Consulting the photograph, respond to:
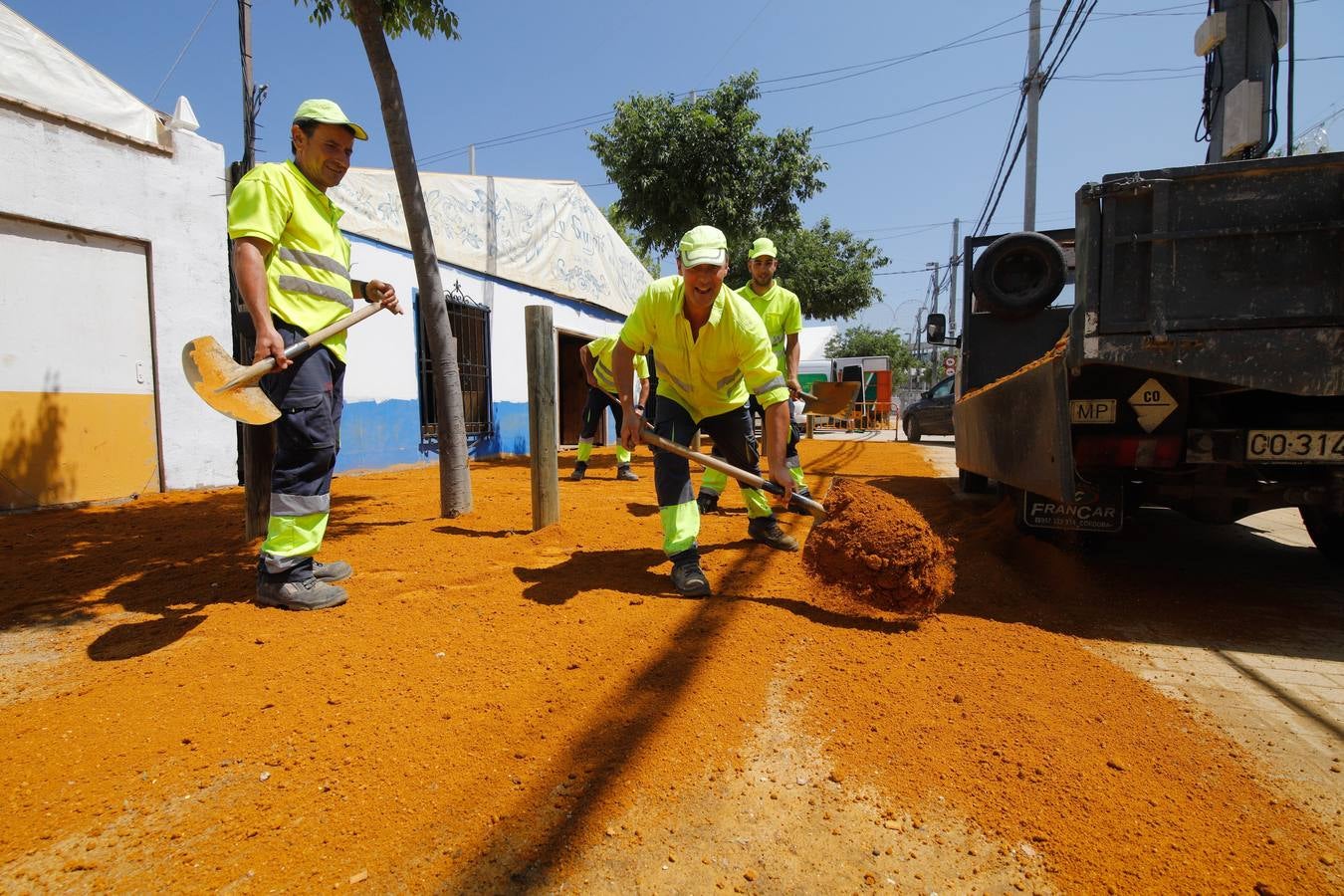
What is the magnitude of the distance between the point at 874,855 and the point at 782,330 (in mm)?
4031

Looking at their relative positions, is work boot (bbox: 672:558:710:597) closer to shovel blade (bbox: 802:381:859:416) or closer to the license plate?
the license plate

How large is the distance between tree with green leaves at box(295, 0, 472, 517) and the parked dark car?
14342 mm

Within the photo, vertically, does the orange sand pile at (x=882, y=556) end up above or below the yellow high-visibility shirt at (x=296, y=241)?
below

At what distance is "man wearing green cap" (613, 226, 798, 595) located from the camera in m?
2.97

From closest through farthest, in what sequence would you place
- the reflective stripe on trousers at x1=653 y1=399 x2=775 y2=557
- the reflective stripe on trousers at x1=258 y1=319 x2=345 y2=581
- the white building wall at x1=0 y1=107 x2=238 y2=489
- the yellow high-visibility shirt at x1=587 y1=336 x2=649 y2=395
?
1. the reflective stripe on trousers at x1=258 y1=319 x2=345 y2=581
2. the reflective stripe on trousers at x1=653 y1=399 x2=775 y2=557
3. the white building wall at x1=0 y1=107 x2=238 y2=489
4. the yellow high-visibility shirt at x1=587 y1=336 x2=649 y2=395

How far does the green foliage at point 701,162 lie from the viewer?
1245 centimetres

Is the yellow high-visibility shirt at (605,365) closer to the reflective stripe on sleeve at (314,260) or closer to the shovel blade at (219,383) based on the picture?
the reflective stripe on sleeve at (314,260)

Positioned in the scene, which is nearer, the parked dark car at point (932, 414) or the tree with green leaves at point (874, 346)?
the parked dark car at point (932, 414)

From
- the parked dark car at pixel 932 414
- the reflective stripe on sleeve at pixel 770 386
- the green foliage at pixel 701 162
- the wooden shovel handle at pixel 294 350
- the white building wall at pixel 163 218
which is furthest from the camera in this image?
the parked dark car at pixel 932 414

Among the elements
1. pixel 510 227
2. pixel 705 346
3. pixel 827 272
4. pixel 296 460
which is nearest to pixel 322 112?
pixel 296 460

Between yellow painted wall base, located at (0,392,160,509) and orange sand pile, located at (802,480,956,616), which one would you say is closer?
orange sand pile, located at (802,480,956,616)

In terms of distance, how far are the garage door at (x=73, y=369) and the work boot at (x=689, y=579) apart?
200 inches

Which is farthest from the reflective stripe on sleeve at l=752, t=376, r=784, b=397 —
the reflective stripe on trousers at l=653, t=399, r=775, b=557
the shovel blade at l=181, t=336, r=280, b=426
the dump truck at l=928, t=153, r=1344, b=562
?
the shovel blade at l=181, t=336, r=280, b=426


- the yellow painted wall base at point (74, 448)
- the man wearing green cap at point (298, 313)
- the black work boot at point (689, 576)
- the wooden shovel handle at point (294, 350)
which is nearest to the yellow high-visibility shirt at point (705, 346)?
the black work boot at point (689, 576)
